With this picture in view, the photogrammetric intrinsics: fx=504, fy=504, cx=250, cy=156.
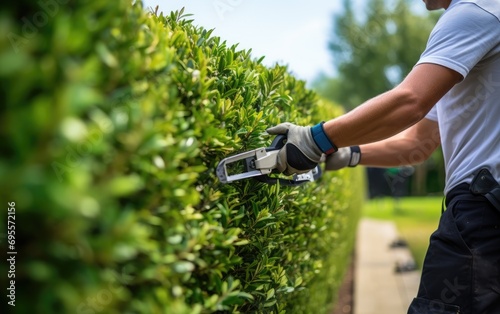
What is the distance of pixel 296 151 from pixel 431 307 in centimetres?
100

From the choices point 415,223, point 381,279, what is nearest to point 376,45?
point 415,223

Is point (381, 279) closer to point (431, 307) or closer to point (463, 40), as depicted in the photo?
point (431, 307)

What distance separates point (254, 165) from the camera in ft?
7.14

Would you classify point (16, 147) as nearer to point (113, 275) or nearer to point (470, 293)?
point (113, 275)

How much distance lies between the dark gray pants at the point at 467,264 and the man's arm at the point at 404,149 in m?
0.84

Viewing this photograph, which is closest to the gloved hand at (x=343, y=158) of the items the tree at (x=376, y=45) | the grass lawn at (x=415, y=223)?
the grass lawn at (x=415, y=223)

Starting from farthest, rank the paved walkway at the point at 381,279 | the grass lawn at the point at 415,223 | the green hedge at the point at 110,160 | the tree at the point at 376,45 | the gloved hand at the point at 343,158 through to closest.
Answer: the tree at the point at 376,45, the grass lawn at the point at 415,223, the paved walkway at the point at 381,279, the gloved hand at the point at 343,158, the green hedge at the point at 110,160

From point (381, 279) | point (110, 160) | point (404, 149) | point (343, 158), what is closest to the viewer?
point (110, 160)

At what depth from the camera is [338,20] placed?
38.8 metres

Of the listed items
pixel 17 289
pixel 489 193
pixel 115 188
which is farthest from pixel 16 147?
pixel 489 193

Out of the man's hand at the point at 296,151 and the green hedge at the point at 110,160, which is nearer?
the green hedge at the point at 110,160

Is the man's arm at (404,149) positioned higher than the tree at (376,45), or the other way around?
the tree at (376,45)

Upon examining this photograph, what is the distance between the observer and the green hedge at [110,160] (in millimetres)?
941

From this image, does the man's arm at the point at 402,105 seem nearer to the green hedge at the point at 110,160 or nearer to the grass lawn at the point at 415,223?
the green hedge at the point at 110,160
